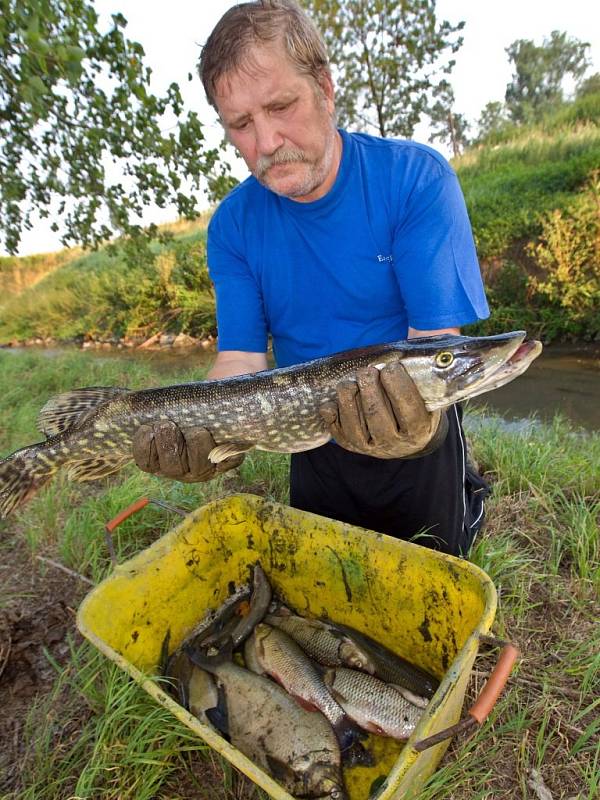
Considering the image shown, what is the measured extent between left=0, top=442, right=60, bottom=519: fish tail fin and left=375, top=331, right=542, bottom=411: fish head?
1.51m

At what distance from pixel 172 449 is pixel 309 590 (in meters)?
0.82

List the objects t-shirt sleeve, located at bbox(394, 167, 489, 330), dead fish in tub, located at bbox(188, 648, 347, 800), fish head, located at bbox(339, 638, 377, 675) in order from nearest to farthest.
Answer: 1. dead fish in tub, located at bbox(188, 648, 347, 800)
2. fish head, located at bbox(339, 638, 377, 675)
3. t-shirt sleeve, located at bbox(394, 167, 489, 330)

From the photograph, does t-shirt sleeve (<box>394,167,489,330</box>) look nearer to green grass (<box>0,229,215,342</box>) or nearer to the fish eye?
the fish eye

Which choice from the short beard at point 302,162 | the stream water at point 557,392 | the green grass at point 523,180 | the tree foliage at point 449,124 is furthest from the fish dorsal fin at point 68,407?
the tree foliage at point 449,124

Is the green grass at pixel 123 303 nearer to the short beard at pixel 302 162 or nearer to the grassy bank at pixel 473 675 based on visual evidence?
the grassy bank at pixel 473 675

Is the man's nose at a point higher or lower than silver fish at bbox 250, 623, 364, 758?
higher

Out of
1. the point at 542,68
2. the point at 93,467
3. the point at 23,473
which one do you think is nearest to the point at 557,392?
the point at 93,467

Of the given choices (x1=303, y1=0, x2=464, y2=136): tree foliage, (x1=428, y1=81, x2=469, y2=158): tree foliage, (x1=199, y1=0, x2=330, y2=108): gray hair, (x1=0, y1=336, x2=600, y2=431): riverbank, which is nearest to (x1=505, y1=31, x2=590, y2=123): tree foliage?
(x1=428, y1=81, x2=469, y2=158): tree foliage

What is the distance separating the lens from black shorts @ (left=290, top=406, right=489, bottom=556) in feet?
7.44

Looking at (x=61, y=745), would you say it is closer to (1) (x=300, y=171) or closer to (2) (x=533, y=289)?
(1) (x=300, y=171)

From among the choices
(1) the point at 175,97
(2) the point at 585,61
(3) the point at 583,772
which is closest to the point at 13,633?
(3) the point at 583,772

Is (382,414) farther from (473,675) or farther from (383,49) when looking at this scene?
(383,49)

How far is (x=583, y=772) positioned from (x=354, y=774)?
69 cm

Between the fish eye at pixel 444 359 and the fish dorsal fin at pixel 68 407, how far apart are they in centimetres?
138
